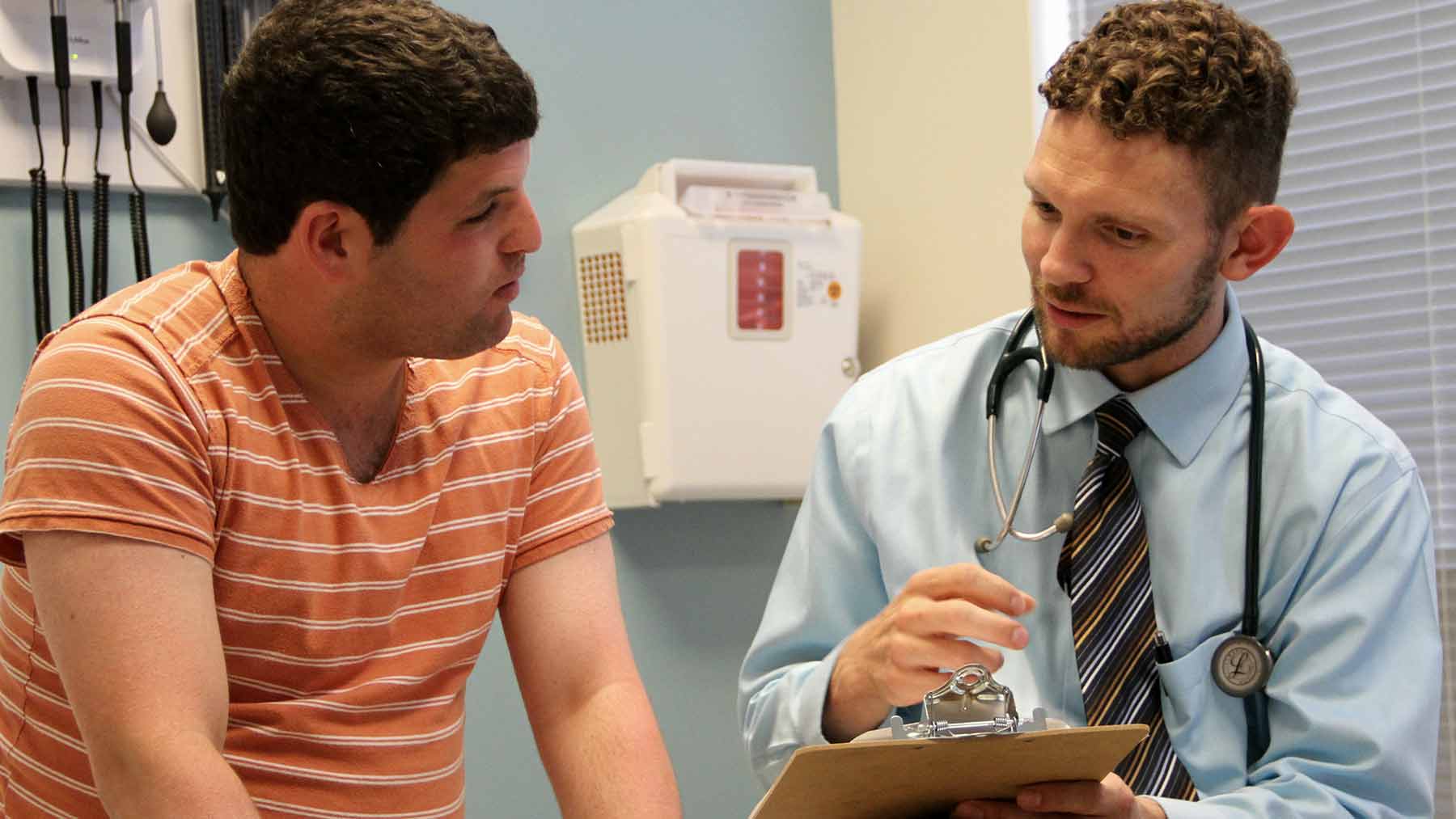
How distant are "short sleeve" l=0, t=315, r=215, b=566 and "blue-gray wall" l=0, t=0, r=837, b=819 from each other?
4.44ft

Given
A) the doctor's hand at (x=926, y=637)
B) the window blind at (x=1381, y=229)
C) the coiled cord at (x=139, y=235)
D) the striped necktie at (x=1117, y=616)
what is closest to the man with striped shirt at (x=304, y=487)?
the doctor's hand at (x=926, y=637)

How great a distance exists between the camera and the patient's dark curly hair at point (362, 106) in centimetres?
133

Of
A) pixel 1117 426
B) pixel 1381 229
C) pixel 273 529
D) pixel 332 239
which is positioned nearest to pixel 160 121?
pixel 332 239

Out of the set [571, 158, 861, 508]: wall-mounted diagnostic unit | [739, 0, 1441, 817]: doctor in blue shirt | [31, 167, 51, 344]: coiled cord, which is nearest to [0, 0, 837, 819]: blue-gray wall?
[571, 158, 861, 508]: wall-mounted diagnostic unit

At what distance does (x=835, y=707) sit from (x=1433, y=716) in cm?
61

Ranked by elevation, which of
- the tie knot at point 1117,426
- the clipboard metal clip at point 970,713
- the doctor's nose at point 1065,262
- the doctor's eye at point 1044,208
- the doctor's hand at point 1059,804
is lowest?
the doctor's hand at point 1059,804

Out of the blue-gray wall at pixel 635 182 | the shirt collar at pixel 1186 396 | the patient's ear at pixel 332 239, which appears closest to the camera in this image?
the patient's ear at pixel 332 239

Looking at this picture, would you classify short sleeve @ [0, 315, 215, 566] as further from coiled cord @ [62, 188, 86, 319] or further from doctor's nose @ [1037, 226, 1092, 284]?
coiled cord @ [62, 188, 86, 319]

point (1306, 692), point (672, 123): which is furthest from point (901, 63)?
point (1306, 692)

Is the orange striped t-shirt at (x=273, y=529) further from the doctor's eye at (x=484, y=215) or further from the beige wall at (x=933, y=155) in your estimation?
the beige wall at (x=933, y=155)

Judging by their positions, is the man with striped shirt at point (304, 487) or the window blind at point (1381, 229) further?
the window blind at point (1381, 229)

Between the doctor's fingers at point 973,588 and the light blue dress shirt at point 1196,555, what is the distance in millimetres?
257

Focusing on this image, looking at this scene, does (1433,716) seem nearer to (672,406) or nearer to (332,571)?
(332,571)

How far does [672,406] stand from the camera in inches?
106
